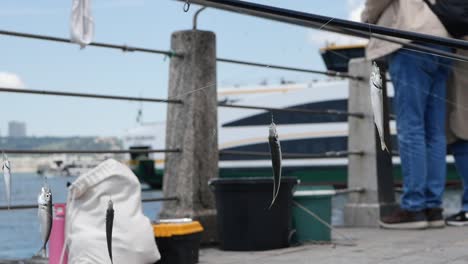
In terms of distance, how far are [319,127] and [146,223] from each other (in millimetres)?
26503

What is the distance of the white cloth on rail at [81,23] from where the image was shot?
247 cm

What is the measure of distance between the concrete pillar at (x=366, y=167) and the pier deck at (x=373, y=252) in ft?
2.98

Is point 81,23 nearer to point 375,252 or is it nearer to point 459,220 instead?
point 375,252

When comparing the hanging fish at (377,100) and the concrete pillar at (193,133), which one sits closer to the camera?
the hanging fish at (377,100)

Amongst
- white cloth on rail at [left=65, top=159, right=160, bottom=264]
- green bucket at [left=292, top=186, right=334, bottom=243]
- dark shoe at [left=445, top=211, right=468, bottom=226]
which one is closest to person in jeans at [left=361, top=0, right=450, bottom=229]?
dark shoe at [left=445, top=211, right=468, bottom=226]

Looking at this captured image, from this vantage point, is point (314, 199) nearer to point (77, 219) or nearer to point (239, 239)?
point (239, 239)

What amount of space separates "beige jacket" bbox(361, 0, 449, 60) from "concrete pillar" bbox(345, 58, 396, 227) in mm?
785

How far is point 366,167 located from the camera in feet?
19.5

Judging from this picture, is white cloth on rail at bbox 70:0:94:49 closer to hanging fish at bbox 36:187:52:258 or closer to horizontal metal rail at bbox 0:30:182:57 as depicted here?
hanging fish at bbox 36:187:52:258

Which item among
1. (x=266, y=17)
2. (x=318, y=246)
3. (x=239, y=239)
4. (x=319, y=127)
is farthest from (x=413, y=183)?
(x=319, y=127)

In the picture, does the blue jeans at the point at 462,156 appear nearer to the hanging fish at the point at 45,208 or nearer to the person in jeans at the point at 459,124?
the person in jeans at the point at 459,124

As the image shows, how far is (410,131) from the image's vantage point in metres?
5.13

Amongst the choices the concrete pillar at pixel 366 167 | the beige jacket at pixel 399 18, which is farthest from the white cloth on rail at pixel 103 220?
the concrete pillar at pixel 366 167

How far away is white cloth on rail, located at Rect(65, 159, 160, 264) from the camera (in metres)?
3.19
